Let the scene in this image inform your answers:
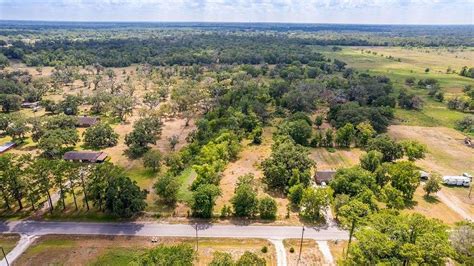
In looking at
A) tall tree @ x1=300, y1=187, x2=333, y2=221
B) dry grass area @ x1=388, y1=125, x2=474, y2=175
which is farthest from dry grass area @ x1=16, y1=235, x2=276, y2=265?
dry grass area @ x1=388, y1=125, x2=474, y2=175

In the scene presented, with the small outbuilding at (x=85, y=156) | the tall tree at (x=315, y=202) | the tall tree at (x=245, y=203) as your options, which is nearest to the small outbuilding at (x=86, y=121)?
the small outbuilding at (x=85, y=156)

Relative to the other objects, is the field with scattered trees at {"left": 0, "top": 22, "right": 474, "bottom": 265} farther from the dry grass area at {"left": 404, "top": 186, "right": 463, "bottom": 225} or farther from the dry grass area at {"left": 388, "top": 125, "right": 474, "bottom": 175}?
the dry grass area at {"left": 388, "top": 125, "right": 474, "bottom": 175}

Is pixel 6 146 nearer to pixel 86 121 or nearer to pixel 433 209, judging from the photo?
pixel 86 121

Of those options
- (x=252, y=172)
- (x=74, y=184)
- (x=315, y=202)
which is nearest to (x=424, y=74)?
(x=252, y=172)

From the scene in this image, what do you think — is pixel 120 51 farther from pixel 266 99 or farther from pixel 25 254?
pixel 25 254

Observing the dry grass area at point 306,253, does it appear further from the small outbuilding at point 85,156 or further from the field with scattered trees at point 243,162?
the small outbuilding at point 85,156

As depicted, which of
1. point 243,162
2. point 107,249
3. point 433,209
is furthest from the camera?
point 243,162
